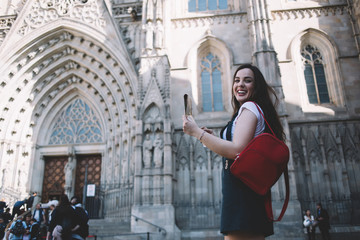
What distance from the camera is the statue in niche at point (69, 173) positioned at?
543 inches

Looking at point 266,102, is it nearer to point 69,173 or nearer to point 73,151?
point 69,173

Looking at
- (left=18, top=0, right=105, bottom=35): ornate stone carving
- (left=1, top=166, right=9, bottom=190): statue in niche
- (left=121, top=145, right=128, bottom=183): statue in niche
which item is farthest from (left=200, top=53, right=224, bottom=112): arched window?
(left=1, top=166, right=9, bottom=190): statue in niche

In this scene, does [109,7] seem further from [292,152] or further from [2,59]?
[292,152]

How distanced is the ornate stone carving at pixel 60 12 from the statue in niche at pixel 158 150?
22.1 ft

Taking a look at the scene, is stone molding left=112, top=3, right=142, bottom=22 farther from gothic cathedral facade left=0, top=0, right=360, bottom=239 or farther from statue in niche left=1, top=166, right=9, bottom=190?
statue in niche left=1, top=166, right=9, bottom=190

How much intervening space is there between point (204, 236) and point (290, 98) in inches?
256

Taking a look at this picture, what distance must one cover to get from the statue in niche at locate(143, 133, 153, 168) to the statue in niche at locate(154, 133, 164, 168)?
0.64 feet

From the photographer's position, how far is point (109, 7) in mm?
14500

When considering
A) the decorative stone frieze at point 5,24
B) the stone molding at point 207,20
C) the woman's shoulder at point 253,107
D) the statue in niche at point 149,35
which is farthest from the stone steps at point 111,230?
the decorative stone frieze at point 5,24

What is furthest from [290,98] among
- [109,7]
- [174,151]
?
[109,7]

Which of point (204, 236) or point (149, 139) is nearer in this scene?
point (204, 236)

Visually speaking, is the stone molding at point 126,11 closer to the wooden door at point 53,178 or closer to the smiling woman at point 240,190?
the wooden door at point 53,178

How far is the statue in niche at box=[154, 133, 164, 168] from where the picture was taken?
429 inches

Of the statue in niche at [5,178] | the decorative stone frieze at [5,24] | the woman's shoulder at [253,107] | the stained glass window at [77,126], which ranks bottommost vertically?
the woman's shoulder at [253,107]
